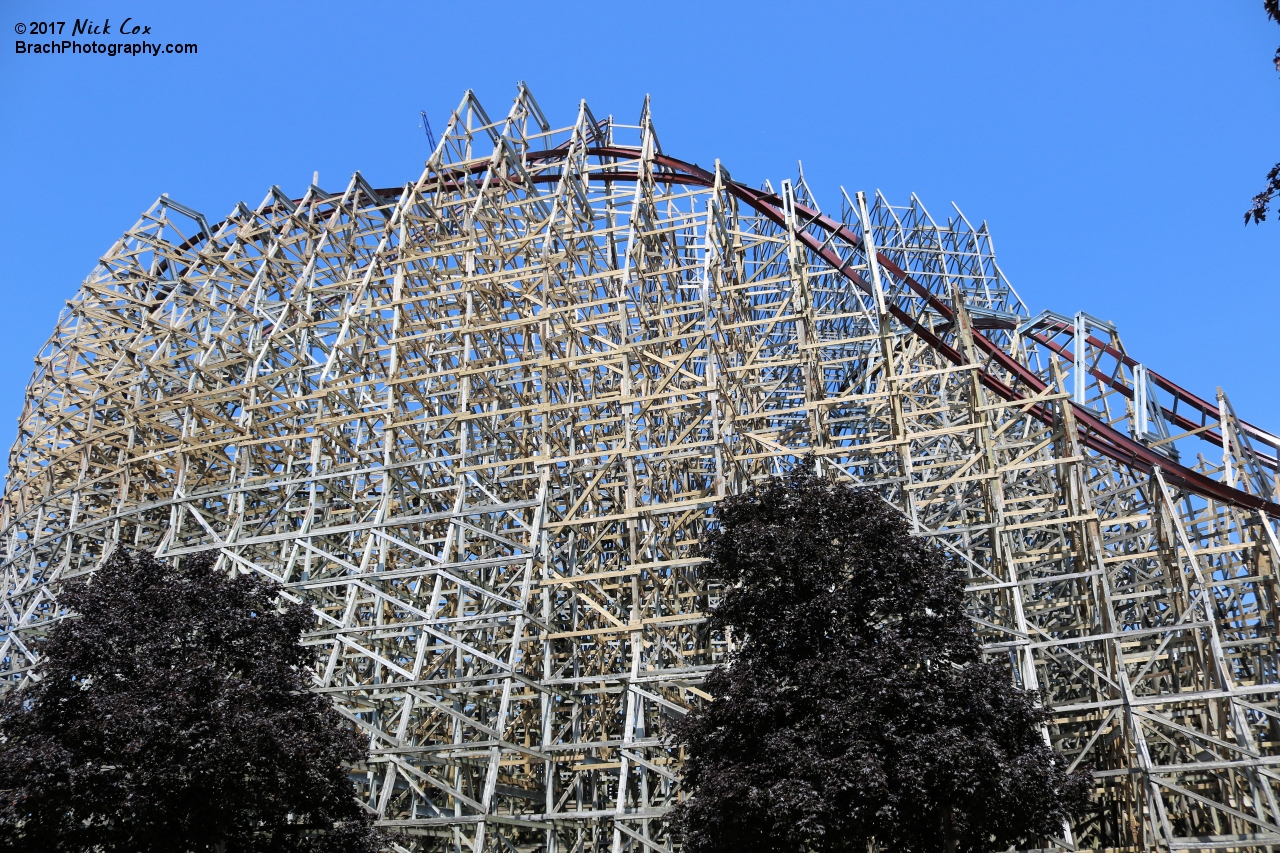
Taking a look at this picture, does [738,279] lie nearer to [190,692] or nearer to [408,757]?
[408,757]

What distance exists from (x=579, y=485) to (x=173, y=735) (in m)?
8.75

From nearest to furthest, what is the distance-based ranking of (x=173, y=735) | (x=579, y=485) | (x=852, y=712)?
(x=852, y=712)
(x=173, y=735)
(x=579, y=485)


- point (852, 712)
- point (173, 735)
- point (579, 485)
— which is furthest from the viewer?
point (579, 485)

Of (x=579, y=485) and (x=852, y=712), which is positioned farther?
(x=579, y=485)

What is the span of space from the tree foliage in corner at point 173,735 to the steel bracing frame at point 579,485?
7.62 feet

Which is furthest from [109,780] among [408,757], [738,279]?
[738,279]

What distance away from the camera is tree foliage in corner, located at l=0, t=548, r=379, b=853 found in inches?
537

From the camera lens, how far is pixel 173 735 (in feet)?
44.5

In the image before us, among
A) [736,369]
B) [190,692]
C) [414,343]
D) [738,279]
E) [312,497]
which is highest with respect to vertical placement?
[738,279]

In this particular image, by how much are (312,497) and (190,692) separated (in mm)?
6805

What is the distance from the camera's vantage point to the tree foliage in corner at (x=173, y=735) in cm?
1363

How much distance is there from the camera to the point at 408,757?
1788 cm

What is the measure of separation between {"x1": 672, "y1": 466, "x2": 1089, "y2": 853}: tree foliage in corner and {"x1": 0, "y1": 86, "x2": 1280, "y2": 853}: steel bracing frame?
2559 mm

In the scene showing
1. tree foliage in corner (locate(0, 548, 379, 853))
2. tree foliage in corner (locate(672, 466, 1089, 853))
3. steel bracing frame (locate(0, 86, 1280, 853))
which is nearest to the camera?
tree foliage in corner (locate(672, 466, 1089, 853))
